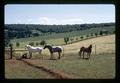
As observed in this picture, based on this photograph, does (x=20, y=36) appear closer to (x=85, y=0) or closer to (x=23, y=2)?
(x=23, y=2)

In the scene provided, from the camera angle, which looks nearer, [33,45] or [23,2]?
[23,2]

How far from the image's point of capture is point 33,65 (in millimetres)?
6984

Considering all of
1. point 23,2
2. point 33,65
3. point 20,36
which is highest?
point 23,2

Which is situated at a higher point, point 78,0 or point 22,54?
point 78,0
